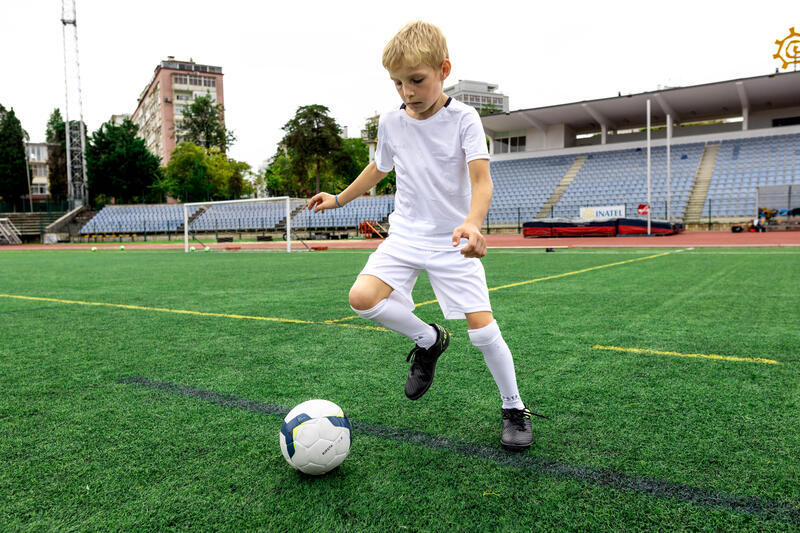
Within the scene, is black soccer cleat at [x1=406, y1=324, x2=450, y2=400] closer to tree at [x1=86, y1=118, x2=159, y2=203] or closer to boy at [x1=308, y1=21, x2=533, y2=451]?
boy at [x1=308, y1=21, x2=533, y2=451]

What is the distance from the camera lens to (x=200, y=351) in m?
4.26

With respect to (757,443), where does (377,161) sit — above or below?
above

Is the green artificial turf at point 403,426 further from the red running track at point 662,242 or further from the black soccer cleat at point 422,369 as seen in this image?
the red running track at point 662,242

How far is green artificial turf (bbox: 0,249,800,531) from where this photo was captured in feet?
6.10

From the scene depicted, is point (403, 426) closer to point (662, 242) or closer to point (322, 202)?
point (322, 202)

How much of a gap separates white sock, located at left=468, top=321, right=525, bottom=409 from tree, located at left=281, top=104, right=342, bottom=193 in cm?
4697

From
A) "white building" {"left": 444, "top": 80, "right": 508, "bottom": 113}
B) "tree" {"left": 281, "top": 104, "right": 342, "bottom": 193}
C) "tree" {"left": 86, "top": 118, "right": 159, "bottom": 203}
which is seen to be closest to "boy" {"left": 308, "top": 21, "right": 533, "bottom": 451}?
"tree" {"left": 281, "top": 104, "right": 342, "bottom": 193}

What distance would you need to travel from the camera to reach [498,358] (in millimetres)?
2494

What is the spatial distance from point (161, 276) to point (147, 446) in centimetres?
947

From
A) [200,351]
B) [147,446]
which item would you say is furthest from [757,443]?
[200,351]

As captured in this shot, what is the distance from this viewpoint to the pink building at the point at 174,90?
77438 millimetres

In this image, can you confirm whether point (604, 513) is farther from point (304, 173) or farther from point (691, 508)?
point (304, 173)

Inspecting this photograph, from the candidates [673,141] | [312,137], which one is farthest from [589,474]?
[312,137]

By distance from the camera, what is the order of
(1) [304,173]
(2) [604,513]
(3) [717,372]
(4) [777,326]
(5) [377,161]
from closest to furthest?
(2) [604,513] < (5) [377,161] < (3) [717,372] < (4) [777,326] < (1) [304,173]
